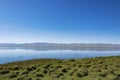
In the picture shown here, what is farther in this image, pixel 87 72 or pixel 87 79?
pixel 87 72

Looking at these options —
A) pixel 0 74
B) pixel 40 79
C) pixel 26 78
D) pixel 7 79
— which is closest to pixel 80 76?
pixel 40 79

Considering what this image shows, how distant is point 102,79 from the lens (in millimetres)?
16109

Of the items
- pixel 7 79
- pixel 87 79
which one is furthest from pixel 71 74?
pixel 7 79

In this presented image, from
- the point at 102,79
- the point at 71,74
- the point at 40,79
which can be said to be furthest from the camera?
the point at 71,74

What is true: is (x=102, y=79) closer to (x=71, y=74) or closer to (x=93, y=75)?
(x=93, y=75)

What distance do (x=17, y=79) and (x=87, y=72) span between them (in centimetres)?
672

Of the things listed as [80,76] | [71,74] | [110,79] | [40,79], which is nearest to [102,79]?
[110,79]

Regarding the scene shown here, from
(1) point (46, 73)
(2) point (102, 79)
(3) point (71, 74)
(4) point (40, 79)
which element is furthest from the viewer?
(1) point (46, 73)

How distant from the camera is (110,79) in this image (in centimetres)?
1612

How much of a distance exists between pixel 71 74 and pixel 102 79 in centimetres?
375

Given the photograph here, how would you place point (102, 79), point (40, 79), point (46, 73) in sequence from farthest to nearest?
point (46, 73) → point (40, 79) → point (102, 79)

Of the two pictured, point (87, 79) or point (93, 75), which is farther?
point (93, 75)

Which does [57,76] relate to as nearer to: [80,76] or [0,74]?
[80,76]

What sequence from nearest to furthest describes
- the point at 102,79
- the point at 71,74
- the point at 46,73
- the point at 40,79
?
the point at 102,79 → the point at 40,79 → the point at 71,74 → the point at 46,73
